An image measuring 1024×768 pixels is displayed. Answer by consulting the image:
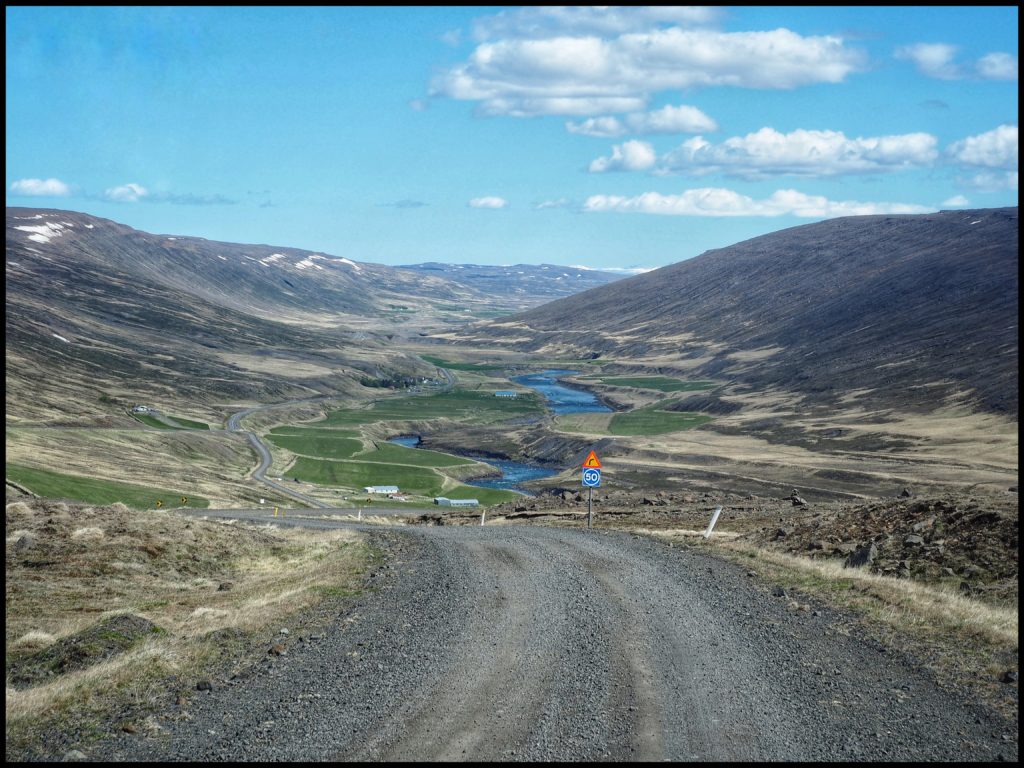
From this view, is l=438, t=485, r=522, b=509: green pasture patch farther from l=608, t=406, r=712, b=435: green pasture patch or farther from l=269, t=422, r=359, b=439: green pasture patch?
l=269, t=422, r=359, b=439: green pasture patch

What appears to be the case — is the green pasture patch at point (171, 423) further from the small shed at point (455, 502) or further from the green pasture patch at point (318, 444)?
the small shed at point (455, 502)

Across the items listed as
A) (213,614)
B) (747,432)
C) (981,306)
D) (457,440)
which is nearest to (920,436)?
(747,432)

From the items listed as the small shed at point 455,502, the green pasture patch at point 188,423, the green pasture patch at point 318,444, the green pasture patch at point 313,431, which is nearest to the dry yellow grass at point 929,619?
the small shed at point 455,502

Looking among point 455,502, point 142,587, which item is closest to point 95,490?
point 455,502

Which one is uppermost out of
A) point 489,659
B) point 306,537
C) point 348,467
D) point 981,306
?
point 981,306

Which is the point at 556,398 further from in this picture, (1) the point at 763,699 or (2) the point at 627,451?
(1) the point at 763,699

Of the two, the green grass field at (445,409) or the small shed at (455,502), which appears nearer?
the small shed at (455,502)

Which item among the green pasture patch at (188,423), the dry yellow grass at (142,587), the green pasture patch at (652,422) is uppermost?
the dry yellow grass at (142,587)
